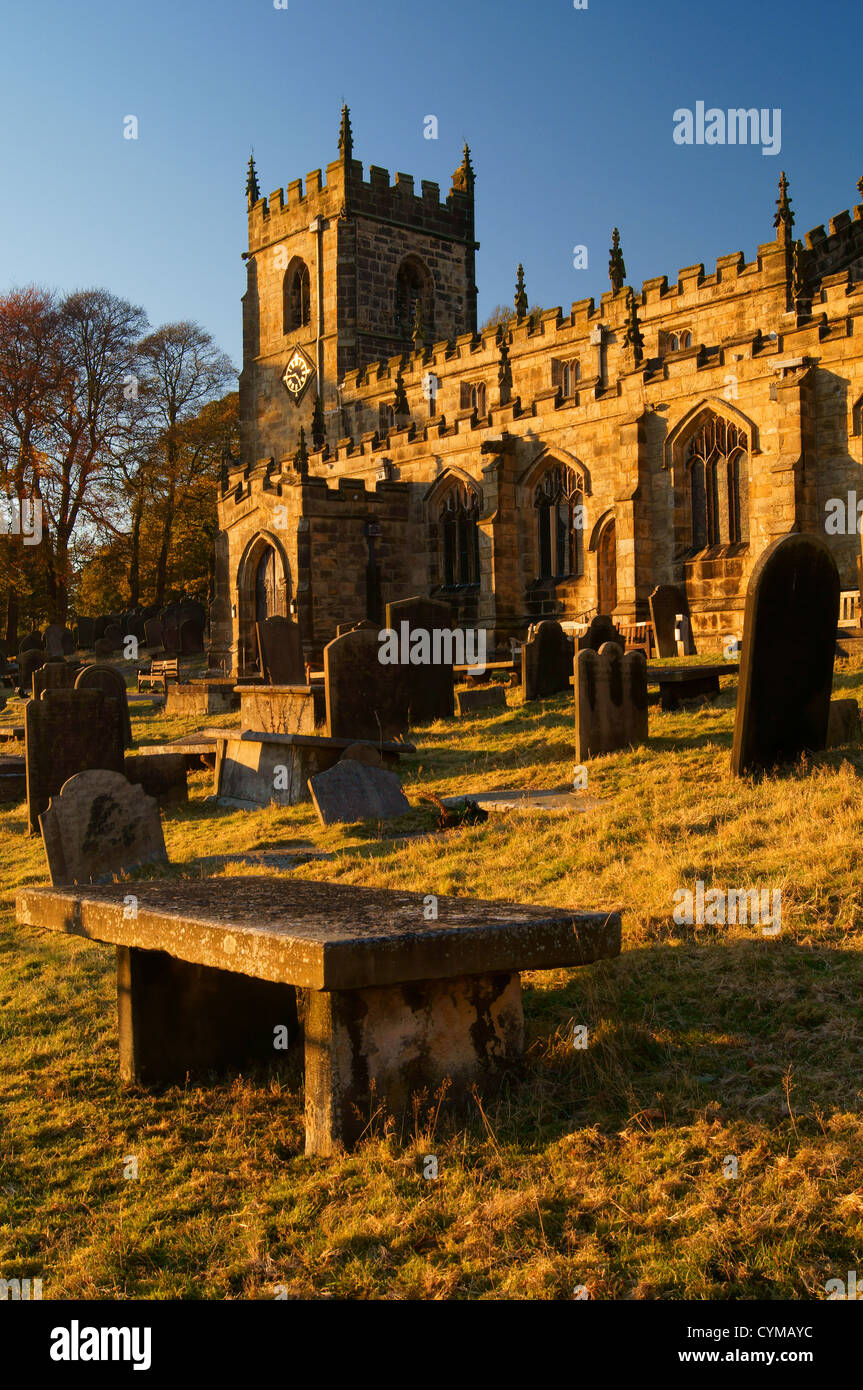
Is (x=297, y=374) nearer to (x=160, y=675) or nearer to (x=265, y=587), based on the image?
(x=265, y=587)

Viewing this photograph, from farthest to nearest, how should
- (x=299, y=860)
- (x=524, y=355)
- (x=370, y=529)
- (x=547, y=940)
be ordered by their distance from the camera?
(x=524, y=355) → (x=370, y=529) → (x=299, y=860) → (x=547, y=940)

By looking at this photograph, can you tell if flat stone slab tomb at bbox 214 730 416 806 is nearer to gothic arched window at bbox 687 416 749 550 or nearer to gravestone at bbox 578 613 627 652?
gravestone at bbox 578 613 627 652

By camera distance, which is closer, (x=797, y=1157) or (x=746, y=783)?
(x=797, y=1157)

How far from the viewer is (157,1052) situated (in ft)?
16.4

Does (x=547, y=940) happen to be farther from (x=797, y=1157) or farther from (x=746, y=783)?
(x=746, y=783)

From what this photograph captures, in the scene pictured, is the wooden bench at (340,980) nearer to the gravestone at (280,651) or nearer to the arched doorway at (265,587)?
the gravestone at (280,651)

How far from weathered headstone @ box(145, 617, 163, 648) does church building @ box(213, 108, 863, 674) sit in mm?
3595

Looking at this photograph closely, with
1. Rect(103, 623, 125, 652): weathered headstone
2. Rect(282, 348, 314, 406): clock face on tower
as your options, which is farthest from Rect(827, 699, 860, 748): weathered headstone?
Rect(282, 348, 314, 406): clock face on tower

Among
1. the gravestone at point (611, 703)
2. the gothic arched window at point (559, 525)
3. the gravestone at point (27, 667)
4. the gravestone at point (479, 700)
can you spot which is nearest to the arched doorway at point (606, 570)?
the gothic arched window at point (559, 525)
